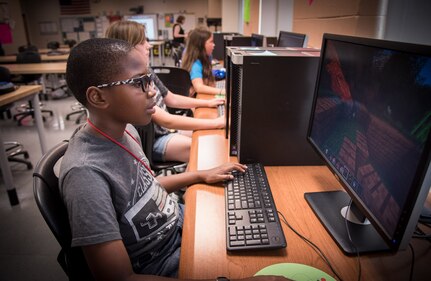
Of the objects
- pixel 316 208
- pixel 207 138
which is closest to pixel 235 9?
pixel 207 138

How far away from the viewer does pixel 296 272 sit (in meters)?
0.66

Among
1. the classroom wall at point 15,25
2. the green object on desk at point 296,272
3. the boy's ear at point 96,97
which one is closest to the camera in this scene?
the green object on desk at point 296,272

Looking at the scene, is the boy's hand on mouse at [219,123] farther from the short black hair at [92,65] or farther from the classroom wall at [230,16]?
the classroom wall at [230,16]

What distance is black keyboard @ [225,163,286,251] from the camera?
2.39 feet

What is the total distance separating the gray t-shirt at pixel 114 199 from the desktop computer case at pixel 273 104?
1.31 ft

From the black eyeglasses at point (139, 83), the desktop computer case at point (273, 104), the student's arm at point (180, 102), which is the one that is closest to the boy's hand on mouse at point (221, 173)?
the desktop computer case at point (273, 104)

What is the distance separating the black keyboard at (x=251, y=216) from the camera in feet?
2.39

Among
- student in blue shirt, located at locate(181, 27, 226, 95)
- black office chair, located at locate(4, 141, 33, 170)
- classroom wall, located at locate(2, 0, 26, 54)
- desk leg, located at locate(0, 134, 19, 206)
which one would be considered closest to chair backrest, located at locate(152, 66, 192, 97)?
student in blue shirt, located at locate(181, 27, 226, 95)

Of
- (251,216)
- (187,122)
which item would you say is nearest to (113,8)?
(187,122)

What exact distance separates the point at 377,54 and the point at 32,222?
228 centimetres

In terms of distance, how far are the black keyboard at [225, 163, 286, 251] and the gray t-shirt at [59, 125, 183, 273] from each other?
0.22 metres

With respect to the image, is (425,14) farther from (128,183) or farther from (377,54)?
(128,183)

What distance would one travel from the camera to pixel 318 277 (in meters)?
0.65

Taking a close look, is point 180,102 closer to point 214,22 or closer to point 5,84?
point 5,84
